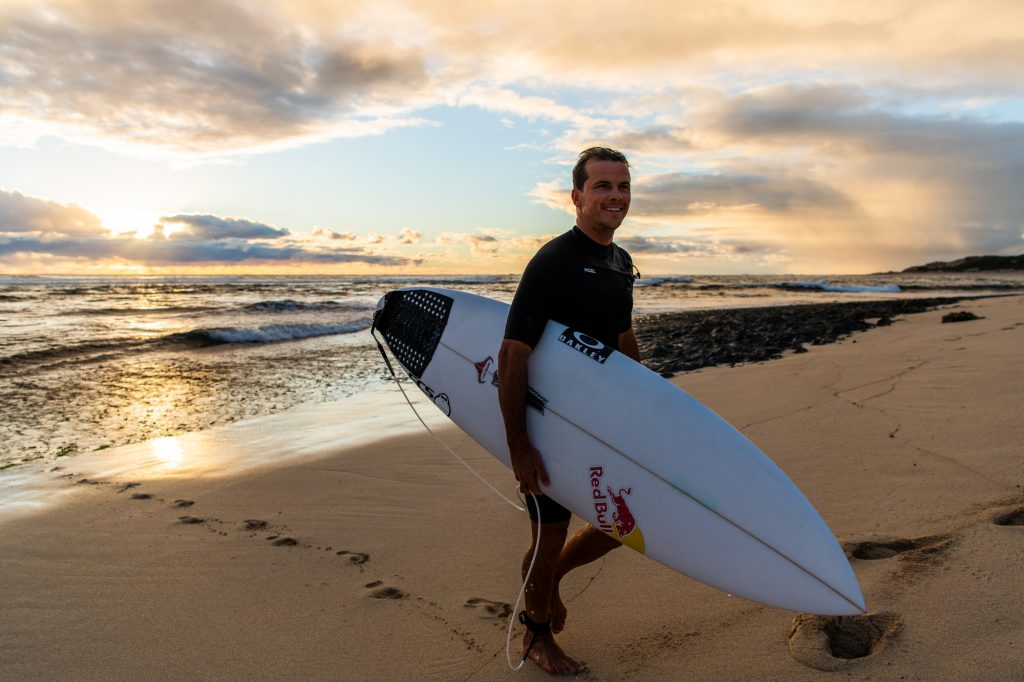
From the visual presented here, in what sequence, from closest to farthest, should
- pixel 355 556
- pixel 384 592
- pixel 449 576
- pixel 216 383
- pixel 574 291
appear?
pixel 574 291 < pixel 384 592 < pixel 449 576 < pixel 355 556 < pixel 216 383

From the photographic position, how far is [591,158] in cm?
239

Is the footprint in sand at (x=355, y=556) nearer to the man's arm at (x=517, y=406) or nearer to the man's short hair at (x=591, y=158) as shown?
the man's arm at (x=517, y=406)

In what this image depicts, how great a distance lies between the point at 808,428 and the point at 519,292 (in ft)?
11.1

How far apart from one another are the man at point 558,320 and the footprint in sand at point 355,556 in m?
1.06

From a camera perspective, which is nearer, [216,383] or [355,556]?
[355,556]

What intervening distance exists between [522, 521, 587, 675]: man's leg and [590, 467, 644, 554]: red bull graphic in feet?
0.51

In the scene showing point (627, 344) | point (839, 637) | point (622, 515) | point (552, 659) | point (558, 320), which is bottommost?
point (552, 659)

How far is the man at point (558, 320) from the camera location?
7.35 ft

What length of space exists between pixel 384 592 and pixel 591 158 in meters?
2.14

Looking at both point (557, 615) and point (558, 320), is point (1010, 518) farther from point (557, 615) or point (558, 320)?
point (558, 320)

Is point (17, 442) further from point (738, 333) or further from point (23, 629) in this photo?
point (738, 333)

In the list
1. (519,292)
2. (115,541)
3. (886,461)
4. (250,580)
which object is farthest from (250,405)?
(886,461)

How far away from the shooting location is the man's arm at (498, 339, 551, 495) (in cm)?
224

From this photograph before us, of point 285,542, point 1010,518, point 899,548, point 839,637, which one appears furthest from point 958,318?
point 285,542
